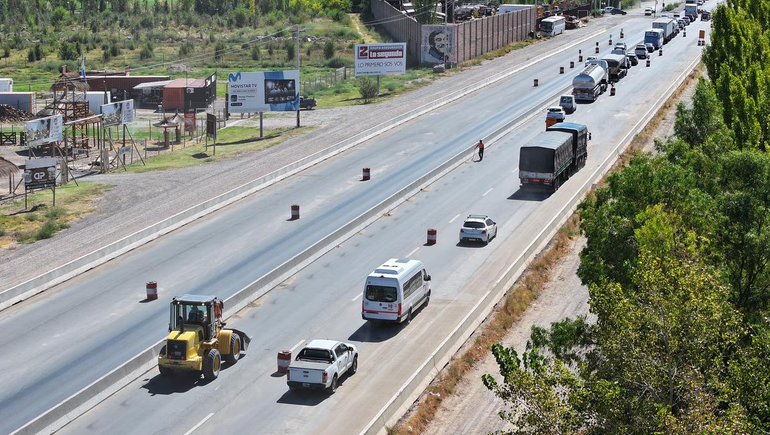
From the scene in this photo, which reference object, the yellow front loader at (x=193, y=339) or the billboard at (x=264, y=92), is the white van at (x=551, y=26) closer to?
the billboard at (x=264, y=92)

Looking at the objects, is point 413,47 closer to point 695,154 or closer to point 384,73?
point 384,73

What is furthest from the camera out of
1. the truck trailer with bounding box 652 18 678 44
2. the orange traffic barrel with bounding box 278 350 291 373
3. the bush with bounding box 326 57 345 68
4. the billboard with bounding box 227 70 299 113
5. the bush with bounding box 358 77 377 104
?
the truck trailer with bounding box 652 18 678 44

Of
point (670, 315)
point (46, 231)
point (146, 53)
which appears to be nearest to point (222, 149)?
point (46, 231)

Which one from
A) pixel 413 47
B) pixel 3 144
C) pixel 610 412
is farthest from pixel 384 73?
pixel 610 412

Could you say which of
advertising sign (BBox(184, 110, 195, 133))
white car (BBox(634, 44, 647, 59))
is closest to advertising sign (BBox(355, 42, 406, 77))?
advertising sign (BBox(184, 110, 195, 133))

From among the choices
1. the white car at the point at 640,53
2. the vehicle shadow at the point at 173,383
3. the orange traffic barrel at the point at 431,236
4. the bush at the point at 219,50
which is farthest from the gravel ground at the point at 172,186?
the bush at the point at 219,50

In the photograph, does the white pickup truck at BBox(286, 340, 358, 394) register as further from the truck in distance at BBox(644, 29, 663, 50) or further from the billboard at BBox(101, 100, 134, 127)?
the truck in distance at BBox(644, 29, 663, 50)

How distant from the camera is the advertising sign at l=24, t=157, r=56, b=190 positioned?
219 feet

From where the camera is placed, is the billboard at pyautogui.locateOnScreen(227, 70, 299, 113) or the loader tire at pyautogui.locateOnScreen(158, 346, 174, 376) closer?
the loader tire at pyautogui.locateOnScreen(158, 346, 174, 376)

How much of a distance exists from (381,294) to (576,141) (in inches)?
1275

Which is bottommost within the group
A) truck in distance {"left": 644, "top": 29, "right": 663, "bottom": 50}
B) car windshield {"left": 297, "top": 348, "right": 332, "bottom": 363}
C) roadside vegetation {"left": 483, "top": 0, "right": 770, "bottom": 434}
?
car windshield {"left": 297, "top": 348, "right": 332, "bottom": 363}

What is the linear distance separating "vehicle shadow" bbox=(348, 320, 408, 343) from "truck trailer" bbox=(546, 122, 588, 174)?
30.7 metres

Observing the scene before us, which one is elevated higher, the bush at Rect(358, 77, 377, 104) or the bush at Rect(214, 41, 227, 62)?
the bush at Rect(214, 41, 227, 62)

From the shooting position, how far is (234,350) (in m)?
37.8
